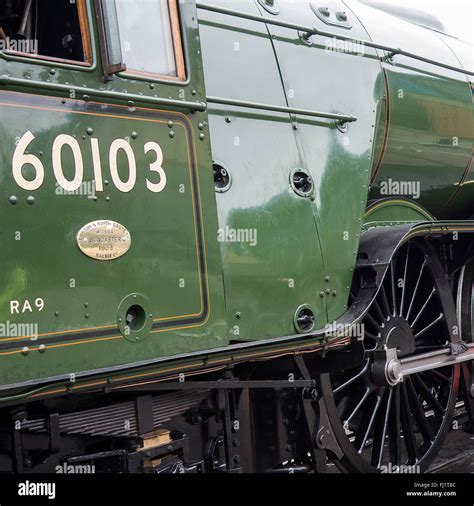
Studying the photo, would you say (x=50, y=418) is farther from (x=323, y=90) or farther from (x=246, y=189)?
(x=323, y=90)

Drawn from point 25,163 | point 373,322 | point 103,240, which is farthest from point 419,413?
point 25,163

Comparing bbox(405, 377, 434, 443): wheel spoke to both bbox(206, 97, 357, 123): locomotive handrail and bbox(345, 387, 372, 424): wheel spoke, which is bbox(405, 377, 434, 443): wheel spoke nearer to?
bbox(345, 387, 372, 424): wheel spoke

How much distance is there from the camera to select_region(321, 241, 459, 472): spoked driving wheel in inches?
184

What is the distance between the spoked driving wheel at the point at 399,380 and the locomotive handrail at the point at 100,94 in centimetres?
171

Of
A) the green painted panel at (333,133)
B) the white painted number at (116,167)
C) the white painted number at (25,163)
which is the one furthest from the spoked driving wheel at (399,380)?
the white painted number at (25,163)

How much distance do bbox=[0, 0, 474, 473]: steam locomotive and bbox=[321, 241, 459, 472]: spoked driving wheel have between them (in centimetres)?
1

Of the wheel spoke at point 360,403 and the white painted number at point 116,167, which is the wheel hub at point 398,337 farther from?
the white painted number at point 116,167

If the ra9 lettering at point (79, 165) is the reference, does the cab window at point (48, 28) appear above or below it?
above

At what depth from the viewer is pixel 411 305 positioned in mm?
5238

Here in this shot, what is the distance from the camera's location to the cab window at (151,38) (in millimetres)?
3371

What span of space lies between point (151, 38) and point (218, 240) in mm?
927

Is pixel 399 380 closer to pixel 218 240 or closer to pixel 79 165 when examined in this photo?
pixel 218 240

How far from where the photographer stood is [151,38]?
3480 mm

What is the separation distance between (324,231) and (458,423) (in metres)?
2.28
